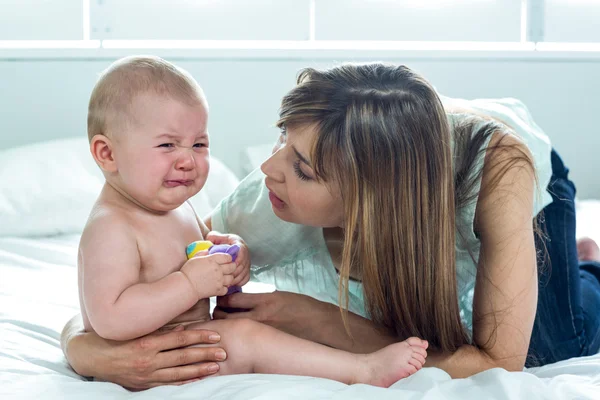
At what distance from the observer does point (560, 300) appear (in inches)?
59.4

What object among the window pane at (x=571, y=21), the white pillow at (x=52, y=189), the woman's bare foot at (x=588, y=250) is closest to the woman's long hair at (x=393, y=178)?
the woman's bare foot at (x=588, y=250)

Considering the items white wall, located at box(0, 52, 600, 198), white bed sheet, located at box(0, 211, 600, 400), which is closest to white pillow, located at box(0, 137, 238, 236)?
white wall, located at box(0, 52, 600, 198)

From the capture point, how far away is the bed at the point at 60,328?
1.06 meters

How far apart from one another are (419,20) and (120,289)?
2476mm

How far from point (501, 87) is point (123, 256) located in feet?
8.10

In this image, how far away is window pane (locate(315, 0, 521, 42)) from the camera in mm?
3197

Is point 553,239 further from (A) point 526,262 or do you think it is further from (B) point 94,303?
(B) point 94,303

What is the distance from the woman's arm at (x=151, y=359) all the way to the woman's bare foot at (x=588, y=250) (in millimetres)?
1171

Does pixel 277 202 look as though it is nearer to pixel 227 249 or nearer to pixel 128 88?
pixel 227 249

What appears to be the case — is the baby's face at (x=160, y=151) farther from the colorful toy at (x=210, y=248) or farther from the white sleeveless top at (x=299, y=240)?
the white sleeveless top at (x=299, y=240)

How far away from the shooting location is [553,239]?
59.8 inches

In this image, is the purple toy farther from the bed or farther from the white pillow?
the white pillow

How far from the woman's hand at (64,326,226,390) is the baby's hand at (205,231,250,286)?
146 mm

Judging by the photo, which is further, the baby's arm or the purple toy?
the purple toy
